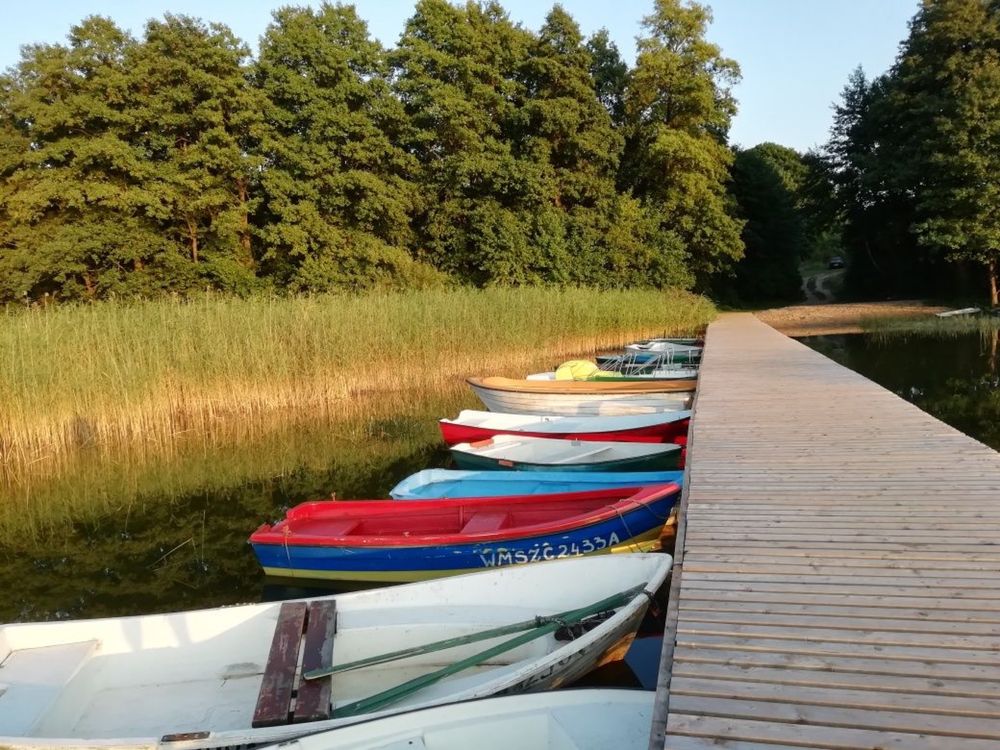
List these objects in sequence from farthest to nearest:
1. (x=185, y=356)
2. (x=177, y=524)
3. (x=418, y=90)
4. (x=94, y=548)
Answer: (x=418, y=90), (x=185, y=356), (x=177, y=524), (x=94, y=548)

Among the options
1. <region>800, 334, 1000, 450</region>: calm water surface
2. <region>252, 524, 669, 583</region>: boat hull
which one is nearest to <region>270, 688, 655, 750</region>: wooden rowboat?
<region>252, 524, 669, 583</region>: boat hull

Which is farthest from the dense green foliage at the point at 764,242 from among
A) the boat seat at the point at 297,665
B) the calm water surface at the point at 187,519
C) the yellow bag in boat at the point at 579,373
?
the boat seat at the point at 297,665

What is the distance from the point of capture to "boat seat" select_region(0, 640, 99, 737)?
9.89ft

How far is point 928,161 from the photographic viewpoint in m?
28.4

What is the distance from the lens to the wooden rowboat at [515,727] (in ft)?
8.44

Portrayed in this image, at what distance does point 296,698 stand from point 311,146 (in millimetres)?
24529

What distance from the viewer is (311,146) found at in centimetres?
2472

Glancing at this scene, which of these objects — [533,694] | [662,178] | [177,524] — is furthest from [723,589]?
[662,178]

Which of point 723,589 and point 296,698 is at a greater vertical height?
point 723,589

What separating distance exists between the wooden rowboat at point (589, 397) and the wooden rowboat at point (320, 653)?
5807mm

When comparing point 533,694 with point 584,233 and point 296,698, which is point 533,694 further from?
point 584,233

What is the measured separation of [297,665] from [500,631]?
976mm

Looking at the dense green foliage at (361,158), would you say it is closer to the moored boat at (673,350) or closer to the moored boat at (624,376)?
the moored boat at (673,350)

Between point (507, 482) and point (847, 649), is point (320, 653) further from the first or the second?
point (507, 482)
